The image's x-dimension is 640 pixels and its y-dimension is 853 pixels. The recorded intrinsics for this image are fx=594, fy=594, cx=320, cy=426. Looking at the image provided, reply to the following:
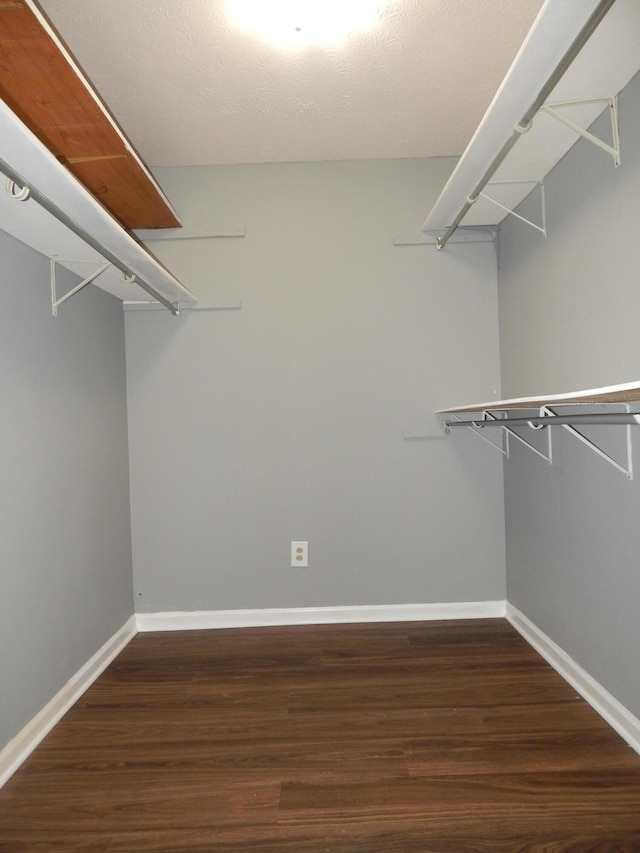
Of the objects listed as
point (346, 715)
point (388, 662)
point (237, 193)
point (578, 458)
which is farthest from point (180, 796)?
point (237, 193)

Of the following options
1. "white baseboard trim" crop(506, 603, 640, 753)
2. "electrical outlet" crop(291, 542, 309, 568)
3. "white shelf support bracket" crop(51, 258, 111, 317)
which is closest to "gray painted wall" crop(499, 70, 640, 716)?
"white baseboard trim" crop(506, 603, 640, 753)

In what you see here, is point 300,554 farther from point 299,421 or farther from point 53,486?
point 53,486

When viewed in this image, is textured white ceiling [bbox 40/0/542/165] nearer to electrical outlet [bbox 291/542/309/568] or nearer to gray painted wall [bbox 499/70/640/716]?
gray painted wall [bbox 499/70/640/716]

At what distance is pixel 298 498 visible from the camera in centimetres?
291

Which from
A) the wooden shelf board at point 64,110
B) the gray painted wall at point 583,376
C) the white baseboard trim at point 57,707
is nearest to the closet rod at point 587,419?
the gray painted wall at point 583,376

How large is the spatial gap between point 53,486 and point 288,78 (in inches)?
67.6

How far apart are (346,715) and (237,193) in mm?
2360

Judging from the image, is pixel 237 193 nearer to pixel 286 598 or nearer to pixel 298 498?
pixel 298 498

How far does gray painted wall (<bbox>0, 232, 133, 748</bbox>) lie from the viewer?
1.80 metres

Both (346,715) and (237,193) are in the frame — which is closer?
(346,715)

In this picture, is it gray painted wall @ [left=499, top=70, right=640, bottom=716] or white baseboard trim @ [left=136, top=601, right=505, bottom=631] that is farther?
white baseboard trim @ [left=136, top=601, right=505, bottom=631]

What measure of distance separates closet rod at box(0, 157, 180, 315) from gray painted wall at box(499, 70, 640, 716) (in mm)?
1591

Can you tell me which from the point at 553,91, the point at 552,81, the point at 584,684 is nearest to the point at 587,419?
the point at 552,81

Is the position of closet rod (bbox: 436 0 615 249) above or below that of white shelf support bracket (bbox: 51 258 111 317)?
above
